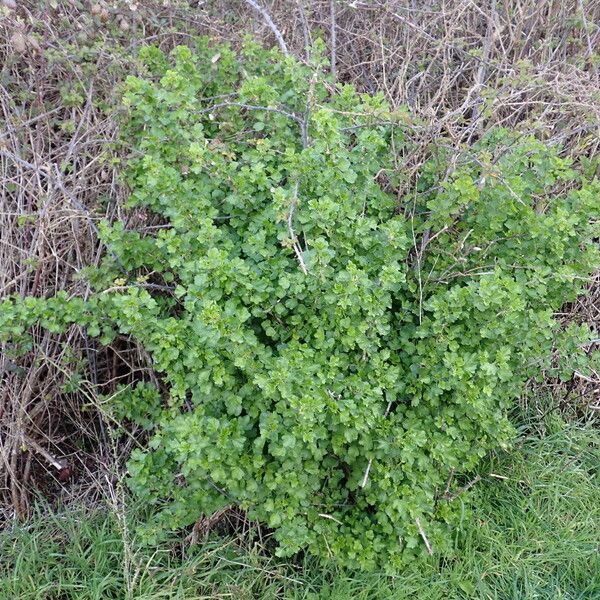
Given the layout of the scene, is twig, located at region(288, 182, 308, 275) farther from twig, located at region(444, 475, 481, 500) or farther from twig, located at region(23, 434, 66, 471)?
twig, located at region(23, 434, 66, 471)

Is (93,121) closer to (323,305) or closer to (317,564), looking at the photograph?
(323,305)

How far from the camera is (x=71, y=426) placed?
11.4 ft

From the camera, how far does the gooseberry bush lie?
249 centimetres

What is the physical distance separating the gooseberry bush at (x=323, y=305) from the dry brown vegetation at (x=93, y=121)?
31cm

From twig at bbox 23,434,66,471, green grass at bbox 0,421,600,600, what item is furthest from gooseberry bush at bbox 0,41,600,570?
twig at bbox 23,434,66,471

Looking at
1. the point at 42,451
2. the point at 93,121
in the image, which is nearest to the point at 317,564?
the point at 42,451

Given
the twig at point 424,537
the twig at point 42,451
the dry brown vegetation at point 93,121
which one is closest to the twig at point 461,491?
the twig at point 424,537

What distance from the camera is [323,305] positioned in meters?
2.60

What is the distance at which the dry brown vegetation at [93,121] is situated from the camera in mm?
3154

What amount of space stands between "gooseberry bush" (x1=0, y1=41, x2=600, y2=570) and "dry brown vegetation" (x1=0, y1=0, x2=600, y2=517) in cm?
31

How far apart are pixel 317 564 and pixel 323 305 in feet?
3.57

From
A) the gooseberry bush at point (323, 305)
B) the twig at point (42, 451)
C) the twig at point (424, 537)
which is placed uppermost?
the gooseberry bush at point (323, 305)

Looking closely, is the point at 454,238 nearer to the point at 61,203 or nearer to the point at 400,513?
the point at 400,513

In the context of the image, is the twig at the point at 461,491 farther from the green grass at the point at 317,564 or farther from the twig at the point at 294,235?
the twig at the point at 294,235
